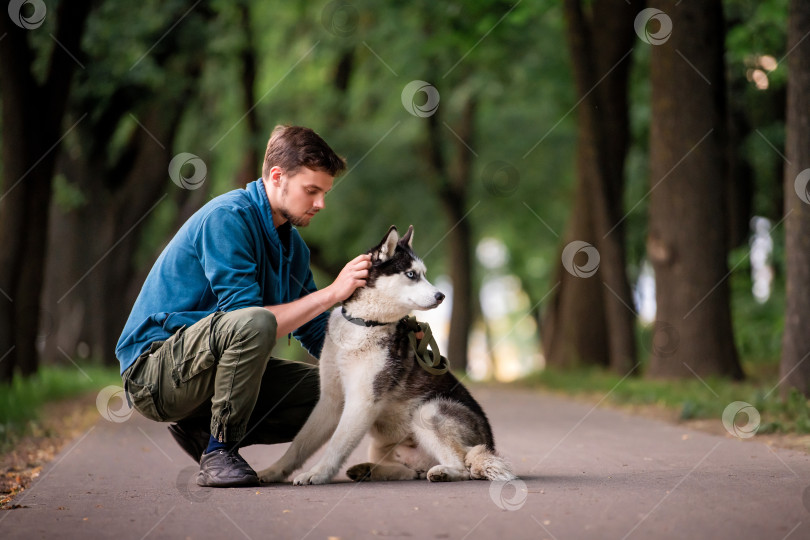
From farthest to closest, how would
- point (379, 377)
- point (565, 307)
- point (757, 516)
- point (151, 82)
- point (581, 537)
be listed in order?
point (565, 307) → point (151, 82) → point (379, 377) → point (757, 516) → point (581, 537)

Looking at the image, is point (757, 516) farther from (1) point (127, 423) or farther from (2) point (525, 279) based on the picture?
(2) point (525, 279)

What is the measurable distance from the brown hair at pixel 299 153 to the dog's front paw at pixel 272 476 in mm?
1766

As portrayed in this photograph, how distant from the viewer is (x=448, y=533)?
158 inches

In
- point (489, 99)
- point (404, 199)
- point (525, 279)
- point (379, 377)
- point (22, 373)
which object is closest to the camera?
point (379, 377)

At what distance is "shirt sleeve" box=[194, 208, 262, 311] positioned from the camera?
17.4 ft

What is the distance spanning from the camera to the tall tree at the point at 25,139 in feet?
37.2

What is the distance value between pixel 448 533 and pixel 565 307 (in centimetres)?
1415

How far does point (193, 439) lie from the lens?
5.89 metres

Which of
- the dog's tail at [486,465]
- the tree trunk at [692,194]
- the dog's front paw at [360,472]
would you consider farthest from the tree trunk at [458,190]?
the dog's tail at [486,465]

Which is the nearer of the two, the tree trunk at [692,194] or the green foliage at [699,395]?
the green foliage at [699,395]

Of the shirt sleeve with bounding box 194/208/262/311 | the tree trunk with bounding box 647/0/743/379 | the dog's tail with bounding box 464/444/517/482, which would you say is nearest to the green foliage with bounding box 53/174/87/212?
the tree trunk with bounding box 647/0/743/379

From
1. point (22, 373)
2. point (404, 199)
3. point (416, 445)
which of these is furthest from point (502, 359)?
point (416, 445)

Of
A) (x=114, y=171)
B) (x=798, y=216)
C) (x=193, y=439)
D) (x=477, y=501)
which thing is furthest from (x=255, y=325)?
(x=114, y=171)

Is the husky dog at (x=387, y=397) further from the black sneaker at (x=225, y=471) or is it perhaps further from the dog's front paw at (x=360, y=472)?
the black sneaker at (x=225, y=471)
